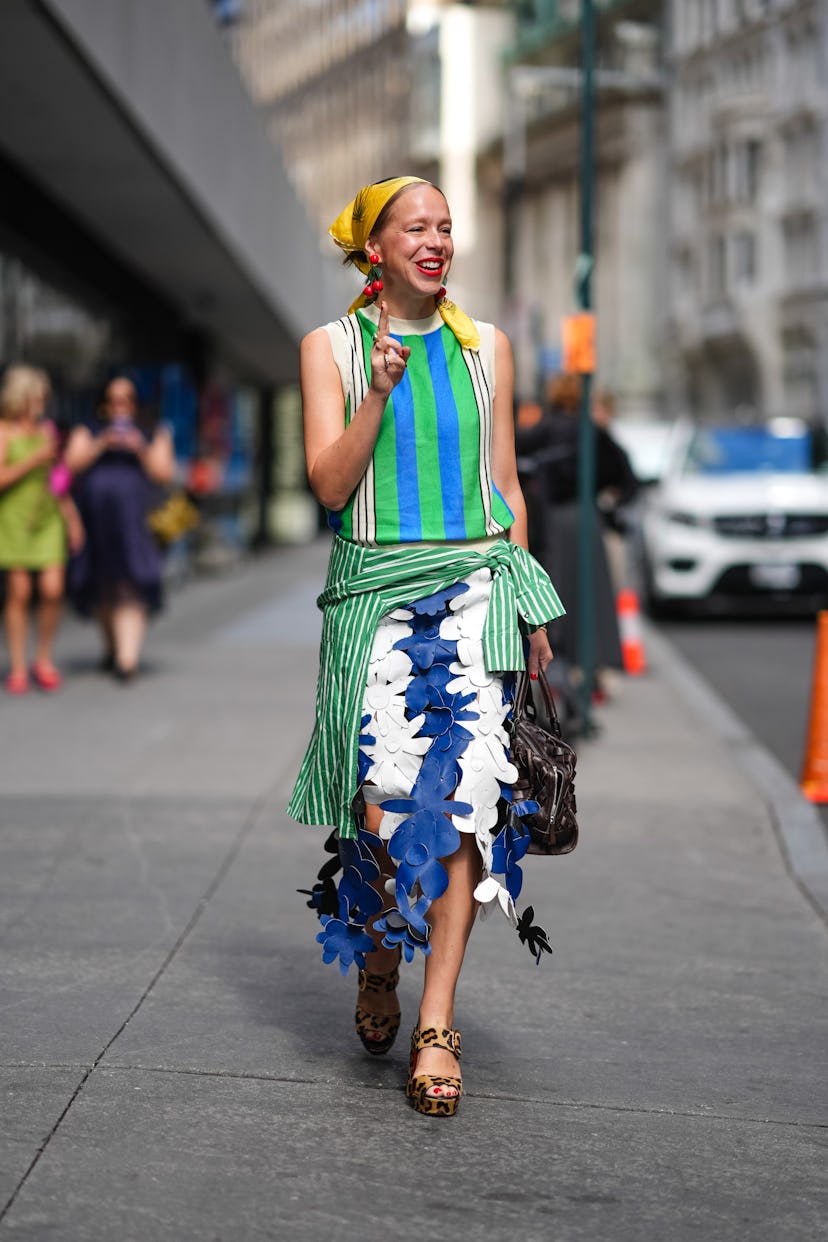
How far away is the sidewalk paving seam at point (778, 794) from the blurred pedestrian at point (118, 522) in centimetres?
321

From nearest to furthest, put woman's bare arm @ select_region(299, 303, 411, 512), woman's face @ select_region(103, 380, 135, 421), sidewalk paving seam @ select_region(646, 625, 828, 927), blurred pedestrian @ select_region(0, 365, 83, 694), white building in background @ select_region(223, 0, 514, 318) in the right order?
woman's bare arm @ select_region(299, 303, 411, 512) → sidewalk paving seam @ select_region(646, 625, 828, 927) → blurred pedestrian @ select_region(0, 365, 83, 694) → woman's face @ select_region(103, 380, 135, 421) → white building in background @ select_region(223, 0, 514, 318)

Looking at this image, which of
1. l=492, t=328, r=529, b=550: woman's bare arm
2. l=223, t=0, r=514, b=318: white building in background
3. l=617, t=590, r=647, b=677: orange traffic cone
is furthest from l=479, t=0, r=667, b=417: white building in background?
l=492, t=328, r=529, b=550: woman's bare arm

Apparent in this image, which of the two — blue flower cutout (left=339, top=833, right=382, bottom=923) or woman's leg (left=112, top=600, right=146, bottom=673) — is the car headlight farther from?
blue flower cutout (left=339, top=833, right=382, bottom=923)

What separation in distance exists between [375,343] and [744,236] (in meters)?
56.7

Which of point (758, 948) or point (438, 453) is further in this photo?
point (758, 948)

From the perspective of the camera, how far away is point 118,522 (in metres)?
11.5

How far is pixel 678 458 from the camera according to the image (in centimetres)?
1836

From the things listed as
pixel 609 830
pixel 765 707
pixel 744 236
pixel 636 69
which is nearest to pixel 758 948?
pixel 609 830

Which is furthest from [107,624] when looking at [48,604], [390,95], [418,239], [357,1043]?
[390,95]

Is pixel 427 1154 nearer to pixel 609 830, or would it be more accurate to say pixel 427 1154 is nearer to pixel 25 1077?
pixel 25 1077

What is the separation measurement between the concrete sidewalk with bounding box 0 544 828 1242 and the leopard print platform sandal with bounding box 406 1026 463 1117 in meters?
0.04

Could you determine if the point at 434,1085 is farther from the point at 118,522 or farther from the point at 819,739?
the point at 118,522

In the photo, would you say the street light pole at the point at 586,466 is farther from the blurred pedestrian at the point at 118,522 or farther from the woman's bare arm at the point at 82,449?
the woman's bare arm at the point at 82,449

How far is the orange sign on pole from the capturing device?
31.0 ft
